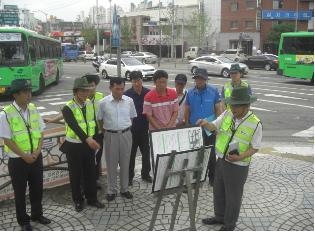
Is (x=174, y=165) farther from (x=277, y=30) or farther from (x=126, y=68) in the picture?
(x=277, y=30)

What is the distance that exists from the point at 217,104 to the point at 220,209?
1718 mm

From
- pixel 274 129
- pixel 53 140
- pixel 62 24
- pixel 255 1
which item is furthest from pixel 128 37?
pixel 53 140

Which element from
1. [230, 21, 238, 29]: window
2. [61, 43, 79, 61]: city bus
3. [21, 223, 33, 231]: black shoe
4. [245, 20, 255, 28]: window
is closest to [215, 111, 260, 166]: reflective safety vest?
[21, 223, 33, 231]: black shoe

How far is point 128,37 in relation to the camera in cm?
6800

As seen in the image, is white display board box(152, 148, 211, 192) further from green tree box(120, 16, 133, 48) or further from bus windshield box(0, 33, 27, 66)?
green tree box(120, 16, 133, 48)

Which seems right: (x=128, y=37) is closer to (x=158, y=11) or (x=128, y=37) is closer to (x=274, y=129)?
(x=158, y=11)

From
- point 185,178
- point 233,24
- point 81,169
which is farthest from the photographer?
point 233,24

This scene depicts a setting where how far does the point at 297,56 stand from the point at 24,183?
68.8 ft

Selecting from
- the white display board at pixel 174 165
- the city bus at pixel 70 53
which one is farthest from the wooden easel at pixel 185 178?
the city bus at pixel 70 53

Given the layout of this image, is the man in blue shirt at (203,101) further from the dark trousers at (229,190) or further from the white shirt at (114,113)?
the dark trousers at (229,190)

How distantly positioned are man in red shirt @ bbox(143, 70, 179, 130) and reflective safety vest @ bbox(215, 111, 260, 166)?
149 cm

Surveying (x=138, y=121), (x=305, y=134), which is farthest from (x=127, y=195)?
(x=305, y=134)

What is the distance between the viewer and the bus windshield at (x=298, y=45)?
22578 mm

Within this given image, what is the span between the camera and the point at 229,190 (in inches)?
178
